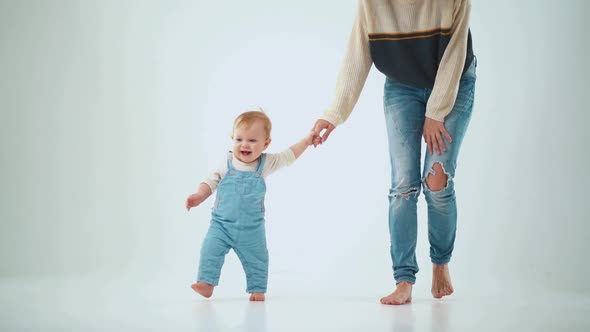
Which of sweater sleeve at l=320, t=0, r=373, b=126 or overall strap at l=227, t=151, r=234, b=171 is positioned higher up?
sweater sleeve at l=320, t=0, r=373, b=126

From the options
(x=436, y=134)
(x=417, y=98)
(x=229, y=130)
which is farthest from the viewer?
(x=229, y=130)

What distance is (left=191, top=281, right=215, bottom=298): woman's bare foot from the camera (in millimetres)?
2572

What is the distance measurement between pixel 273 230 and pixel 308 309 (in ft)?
5.00

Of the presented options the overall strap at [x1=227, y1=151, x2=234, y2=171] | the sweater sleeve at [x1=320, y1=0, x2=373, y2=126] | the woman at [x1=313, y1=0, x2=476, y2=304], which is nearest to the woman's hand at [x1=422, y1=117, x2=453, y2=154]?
the woman at [x1=313, y1=0, x2=476, y2=304]

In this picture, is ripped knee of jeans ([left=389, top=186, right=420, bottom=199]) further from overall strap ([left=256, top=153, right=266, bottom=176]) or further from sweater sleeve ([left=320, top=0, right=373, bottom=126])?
overall strap ([left=256, top=153, right=266, bottom=176])

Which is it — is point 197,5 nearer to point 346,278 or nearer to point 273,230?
point 273,230

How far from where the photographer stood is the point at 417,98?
8.45 ft

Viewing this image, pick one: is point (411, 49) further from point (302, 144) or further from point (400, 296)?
point (400, 296)

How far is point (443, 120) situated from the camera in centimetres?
246

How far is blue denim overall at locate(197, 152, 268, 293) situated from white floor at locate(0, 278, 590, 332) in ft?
0.38

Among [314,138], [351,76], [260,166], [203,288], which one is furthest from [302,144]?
[203,288]

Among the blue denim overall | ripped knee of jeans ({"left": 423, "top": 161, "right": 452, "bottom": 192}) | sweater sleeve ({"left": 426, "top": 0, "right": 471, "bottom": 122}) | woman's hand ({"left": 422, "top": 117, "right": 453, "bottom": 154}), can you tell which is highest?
sweater sleeve ({"left": 426, "top": 0, "right": 471, "bottom": 122})

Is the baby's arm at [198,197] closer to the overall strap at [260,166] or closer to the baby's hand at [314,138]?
the overall strap at [260,166]

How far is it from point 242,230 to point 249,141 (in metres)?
0.33
